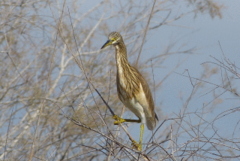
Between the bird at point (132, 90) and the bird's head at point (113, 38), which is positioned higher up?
the bird's head at point (113, 38)

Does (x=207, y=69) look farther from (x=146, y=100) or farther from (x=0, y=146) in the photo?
(x=146, y=100)

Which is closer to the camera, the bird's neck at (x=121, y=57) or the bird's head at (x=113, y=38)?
the bird's head at (x=113, y=38)

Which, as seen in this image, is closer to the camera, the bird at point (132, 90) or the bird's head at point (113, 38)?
the bird's head at point (113, 38)

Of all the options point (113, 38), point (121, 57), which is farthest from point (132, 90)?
point (113, 38)

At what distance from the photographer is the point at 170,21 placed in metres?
10.8

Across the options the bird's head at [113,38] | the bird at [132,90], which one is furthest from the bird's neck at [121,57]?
the bird's head at [113,38]

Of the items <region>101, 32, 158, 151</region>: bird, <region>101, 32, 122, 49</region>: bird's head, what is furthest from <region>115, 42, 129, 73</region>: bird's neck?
<region>101, 32, 122, 49</region>: bird's head

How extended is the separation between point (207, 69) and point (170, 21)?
1.91 m

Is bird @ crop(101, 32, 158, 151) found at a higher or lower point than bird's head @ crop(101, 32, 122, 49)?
lower

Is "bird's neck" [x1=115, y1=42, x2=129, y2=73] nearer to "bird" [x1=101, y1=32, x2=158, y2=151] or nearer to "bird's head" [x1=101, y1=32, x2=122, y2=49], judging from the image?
"bird" [x1=101, y1=32, x2=158, y2=151]

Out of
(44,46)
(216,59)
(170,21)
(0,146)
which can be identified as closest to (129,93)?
(216,59)

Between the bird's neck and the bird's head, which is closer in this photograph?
the bird's head

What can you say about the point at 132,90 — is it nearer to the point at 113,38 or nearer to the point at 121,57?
the point at 121,57

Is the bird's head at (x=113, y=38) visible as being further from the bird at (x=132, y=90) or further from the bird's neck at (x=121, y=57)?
the bird's neck at (x=121, y=57)
